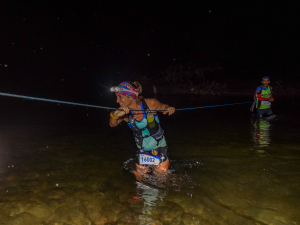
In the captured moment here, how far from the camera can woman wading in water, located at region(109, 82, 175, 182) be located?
3342 millimetres

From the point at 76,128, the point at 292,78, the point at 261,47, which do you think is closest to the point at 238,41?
the point at 261,47

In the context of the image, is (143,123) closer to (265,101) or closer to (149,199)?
(149,199)

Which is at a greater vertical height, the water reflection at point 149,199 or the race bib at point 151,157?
the race bib at point 151,157

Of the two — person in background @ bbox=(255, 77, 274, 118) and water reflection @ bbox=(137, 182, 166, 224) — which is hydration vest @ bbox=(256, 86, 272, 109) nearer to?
person in background @ bbox=(255, 77, 274, 118)

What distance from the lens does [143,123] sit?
342cm

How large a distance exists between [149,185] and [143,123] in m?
1.02

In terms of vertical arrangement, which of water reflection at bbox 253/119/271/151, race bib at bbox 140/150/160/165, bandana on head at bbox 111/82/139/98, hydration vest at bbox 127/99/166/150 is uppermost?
bandana on head at bbox 111/82/139/98

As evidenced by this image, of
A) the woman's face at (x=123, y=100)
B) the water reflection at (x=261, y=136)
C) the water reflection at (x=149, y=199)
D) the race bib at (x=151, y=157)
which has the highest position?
the woman's face at (x=123, y=100)

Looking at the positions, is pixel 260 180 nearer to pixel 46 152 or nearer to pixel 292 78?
pixel 46 152

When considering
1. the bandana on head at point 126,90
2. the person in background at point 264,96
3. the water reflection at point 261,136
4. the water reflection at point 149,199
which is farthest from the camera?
the person in background at point 264,96

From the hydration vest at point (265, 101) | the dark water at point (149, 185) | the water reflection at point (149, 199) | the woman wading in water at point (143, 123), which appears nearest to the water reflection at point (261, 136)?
the dark water at point (149, 185)

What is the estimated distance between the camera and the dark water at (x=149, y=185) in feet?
8.83

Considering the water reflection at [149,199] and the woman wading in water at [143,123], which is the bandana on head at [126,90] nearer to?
the woman wading in water at [143,123]

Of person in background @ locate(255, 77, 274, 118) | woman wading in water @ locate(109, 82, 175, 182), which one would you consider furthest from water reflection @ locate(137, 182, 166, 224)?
person in background @ locate(255, 77, 274, 118)
